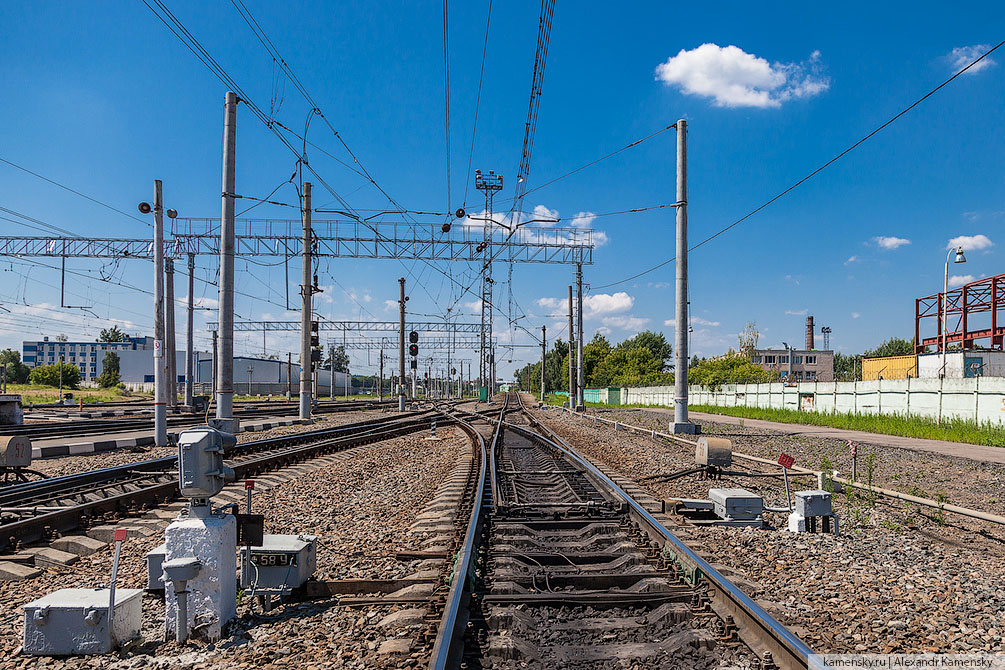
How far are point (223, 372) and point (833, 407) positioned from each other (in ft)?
95.1

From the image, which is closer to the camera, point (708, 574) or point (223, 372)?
point (708, 574)

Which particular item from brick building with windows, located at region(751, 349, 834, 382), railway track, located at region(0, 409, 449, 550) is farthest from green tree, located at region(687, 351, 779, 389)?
railway track, located at region(0, 409, 449, 550)

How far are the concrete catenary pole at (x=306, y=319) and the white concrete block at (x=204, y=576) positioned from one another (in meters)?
23.3

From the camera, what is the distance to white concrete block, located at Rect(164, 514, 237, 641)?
4.37 m

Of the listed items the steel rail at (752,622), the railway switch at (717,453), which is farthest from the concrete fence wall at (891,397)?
the steel rail at (752,622)

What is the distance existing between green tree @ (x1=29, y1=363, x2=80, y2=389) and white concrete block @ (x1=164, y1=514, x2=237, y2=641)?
82.6 meters

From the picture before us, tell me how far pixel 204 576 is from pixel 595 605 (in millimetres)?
2603

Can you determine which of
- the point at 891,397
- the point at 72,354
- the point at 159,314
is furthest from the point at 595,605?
the point at 72,354

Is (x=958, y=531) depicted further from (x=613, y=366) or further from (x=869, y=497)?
(x=613, y=366)

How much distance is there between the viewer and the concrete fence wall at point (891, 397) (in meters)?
24.2

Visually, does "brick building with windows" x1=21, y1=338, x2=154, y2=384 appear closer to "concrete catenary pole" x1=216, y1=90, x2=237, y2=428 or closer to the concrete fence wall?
the concrete fence wall

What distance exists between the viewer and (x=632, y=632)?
445 cm

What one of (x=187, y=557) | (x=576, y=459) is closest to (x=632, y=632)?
(x=187, y=557)

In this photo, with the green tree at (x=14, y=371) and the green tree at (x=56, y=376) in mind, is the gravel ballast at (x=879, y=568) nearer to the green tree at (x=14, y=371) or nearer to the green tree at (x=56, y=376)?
the green tree at (x=56, y=376)
